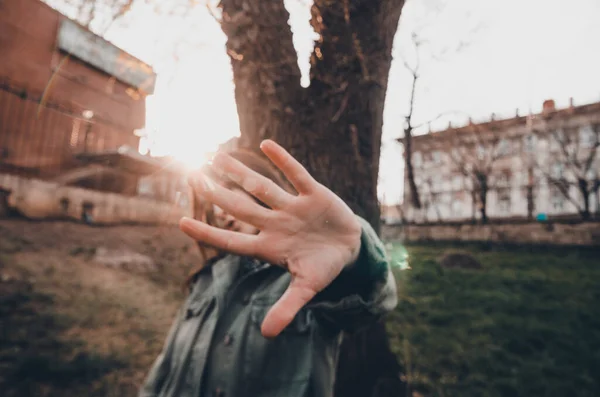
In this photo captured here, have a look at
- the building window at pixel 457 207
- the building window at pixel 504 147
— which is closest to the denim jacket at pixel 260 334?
the building window at pixel 504 147

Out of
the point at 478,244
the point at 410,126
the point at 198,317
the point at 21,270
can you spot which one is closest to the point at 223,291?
the point at 198,317

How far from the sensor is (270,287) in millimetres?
2037

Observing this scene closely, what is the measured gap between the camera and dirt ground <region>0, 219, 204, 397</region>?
460cm

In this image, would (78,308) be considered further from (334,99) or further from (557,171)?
(557,171)

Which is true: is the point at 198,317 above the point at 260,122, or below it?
below

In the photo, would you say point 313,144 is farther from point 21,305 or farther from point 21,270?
point 21,270

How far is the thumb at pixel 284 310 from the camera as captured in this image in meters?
1.14

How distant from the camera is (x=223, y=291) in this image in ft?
6.85

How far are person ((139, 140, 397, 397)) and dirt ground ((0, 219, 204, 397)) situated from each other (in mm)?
3328

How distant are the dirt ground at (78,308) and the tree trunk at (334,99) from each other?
11.1 feet

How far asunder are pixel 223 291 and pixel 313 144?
4.74 feet

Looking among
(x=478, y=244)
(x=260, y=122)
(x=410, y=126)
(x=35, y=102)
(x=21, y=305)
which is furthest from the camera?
(x=478, y=244)

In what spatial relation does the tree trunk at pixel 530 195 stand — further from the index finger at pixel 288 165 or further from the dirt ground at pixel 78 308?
the index finger at pixel 288 165

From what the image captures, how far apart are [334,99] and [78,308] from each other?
228 inches
